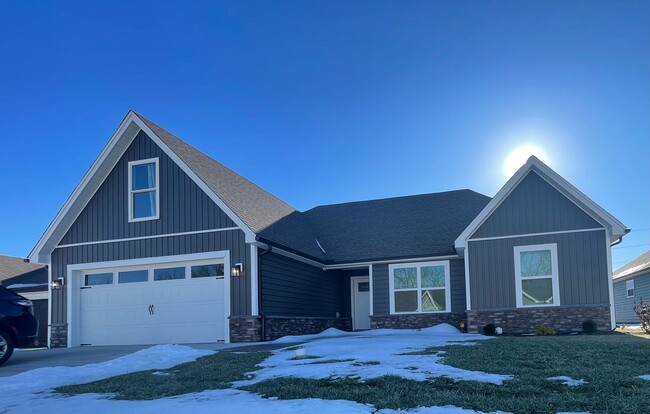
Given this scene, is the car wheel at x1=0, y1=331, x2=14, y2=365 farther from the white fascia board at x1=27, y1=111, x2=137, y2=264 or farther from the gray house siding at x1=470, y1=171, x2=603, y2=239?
the gray house siding at x1=470, y1=171, x2=603, y2=239

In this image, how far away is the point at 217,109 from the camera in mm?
17266

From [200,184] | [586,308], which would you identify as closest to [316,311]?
[200,184]

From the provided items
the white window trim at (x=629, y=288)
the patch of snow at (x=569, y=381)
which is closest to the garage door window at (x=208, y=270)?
the patch of snow at (x=569, y=381)

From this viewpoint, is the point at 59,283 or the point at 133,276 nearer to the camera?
the point at 133,276

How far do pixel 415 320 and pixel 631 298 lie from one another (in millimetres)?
18459

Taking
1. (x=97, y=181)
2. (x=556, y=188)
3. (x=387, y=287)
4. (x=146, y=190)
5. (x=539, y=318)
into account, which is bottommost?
(x=539, y=318)

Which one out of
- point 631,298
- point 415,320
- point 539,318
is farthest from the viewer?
point 631,298

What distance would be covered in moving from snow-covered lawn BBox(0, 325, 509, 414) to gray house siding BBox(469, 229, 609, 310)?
219 inches

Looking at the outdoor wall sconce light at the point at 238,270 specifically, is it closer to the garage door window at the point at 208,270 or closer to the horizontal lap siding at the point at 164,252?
the horizontal lap siding at the point at 164,252

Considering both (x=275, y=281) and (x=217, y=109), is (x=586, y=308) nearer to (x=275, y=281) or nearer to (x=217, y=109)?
(x=275, y=281)

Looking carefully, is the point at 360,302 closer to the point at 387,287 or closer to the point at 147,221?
the point at 387,287

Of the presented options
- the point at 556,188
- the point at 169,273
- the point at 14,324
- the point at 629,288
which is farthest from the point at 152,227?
the point at 629,288

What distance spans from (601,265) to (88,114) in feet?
47.0

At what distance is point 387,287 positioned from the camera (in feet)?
59.5
